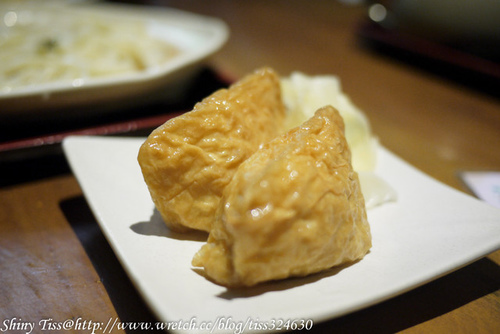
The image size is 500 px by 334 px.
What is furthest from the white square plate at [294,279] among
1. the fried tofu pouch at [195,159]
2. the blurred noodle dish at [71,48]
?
the blurred noodle dish at [71,48]

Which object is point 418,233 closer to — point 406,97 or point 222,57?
point 406,97

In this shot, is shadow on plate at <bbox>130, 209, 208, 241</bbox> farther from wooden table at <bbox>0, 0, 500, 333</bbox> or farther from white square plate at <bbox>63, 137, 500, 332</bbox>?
wooden table at <bbox>0, 0, 500, 333</bbox>

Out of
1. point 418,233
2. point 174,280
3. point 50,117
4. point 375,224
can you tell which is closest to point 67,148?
point 50,117

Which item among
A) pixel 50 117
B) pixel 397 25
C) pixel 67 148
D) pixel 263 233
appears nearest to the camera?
pixel 263 233

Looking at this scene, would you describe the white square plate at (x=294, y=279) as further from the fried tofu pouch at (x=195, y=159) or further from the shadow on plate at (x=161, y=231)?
the fried tofu pouch at (x=195, y=159)

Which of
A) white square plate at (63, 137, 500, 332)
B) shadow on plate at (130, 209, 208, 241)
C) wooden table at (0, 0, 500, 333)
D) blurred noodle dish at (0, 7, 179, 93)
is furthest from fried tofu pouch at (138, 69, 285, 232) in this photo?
blurred noodle dish at (0, 7, 179, 93)

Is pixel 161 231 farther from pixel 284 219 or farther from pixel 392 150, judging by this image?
pixel 392 150

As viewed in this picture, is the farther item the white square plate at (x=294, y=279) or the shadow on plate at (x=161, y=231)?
the shadow on plate at (x=161, y=231)
